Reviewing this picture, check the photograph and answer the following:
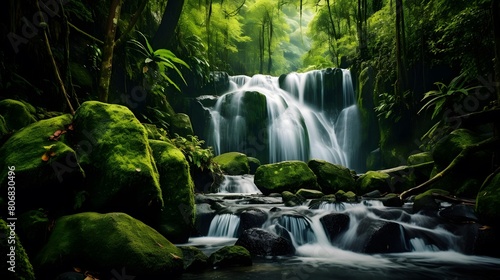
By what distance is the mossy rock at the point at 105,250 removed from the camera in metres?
3.30

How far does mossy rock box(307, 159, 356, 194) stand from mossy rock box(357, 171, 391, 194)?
1.20 ft

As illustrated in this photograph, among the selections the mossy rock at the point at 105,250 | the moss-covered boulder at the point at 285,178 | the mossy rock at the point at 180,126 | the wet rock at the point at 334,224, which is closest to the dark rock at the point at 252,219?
the wet rock at the point at 334,224

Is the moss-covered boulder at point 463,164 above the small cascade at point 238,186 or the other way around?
above

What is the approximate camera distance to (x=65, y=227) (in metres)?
3.64

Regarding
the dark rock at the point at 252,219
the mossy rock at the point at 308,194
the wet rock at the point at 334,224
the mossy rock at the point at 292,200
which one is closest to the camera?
the wet rock at the point at 334,224

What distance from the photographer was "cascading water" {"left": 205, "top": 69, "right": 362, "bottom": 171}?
15477mm

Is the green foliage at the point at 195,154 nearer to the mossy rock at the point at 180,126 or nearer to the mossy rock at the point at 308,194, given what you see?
the mossy rock at the point at 180,126

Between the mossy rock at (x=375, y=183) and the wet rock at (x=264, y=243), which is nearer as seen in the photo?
the wet rock at (x=264, y=243)

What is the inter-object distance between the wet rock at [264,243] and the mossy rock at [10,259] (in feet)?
10.8

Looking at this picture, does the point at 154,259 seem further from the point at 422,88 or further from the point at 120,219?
the point at 422,88

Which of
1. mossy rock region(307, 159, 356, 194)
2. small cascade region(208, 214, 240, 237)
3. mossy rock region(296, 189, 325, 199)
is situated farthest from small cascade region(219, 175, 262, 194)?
small cascade region(208, 214, 240, 237)

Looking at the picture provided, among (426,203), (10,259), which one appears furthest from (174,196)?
(426,203)

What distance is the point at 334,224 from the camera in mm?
6051

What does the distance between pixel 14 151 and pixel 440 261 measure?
6.04 metres
